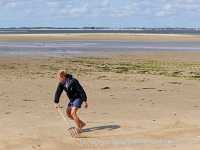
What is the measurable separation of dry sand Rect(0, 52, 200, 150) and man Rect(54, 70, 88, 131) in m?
0.43

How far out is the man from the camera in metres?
11.5

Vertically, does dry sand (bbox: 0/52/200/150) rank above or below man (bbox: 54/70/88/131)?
below

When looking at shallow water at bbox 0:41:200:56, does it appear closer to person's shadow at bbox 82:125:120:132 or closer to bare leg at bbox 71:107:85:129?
person's shadow at bbox 82:125:120:132

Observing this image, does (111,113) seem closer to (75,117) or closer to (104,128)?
(104,128)

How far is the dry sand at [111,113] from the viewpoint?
36.4ft

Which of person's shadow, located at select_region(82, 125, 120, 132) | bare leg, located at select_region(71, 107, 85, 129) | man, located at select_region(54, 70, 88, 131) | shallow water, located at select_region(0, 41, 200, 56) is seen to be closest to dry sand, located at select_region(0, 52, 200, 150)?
person's shadow, located at select_region(82, 125, 120, 132)

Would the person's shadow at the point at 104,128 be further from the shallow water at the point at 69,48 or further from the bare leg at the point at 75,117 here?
the shallow water at the point at 69,48

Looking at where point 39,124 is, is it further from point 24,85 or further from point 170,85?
point 170,85

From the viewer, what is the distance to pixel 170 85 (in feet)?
66.5

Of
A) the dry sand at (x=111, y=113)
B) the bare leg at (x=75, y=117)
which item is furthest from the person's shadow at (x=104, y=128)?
the bare leg at (x=75, y=117)

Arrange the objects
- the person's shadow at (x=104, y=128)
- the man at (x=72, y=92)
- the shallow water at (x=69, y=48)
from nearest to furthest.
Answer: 1. the man at (x=72, y=92)
2. the person's shadow at (x=104, y=128)
3. the shallow water at (x=69, y=48)

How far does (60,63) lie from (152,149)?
20.6 meters

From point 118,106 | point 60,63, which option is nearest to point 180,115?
point 118,106

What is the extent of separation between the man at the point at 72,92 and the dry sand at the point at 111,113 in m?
0.43
